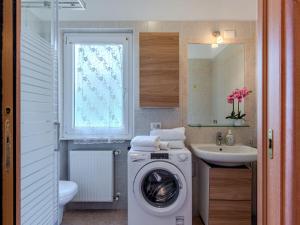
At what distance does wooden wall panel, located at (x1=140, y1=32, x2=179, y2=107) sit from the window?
31 centimetres

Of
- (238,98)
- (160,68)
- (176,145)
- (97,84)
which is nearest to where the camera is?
Result: (176,145)

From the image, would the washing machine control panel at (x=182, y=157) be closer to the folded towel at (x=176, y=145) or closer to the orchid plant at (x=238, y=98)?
the folded towel at (x=176, y=145)

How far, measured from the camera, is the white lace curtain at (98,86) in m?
2.98

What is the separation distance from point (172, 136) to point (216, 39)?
1.17 m

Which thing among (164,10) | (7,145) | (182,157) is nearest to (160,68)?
(164,10)

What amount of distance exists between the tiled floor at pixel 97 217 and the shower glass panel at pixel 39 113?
1.06m

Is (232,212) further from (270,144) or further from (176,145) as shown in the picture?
(270,144)

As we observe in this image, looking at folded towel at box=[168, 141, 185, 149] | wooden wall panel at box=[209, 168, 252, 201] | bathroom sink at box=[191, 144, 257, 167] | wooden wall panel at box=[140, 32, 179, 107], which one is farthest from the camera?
wooden wall panel at box=[140, 32, 179, 107]

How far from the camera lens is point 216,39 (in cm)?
289

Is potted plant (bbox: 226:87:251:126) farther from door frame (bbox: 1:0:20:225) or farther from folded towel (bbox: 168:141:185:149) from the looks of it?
door frame (bbox: 1:0:20:225)

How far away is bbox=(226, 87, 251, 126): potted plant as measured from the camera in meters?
2.84

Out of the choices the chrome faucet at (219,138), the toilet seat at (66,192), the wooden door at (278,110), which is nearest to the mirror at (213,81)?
the chrome faucet at (219,138)

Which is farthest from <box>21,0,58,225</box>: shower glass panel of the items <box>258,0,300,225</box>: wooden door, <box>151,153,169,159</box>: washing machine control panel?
<box>258,0,300,225</box>: wooden door

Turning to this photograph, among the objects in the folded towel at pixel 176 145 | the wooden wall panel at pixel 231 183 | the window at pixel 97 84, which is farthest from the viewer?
the window at pixel 97 84
